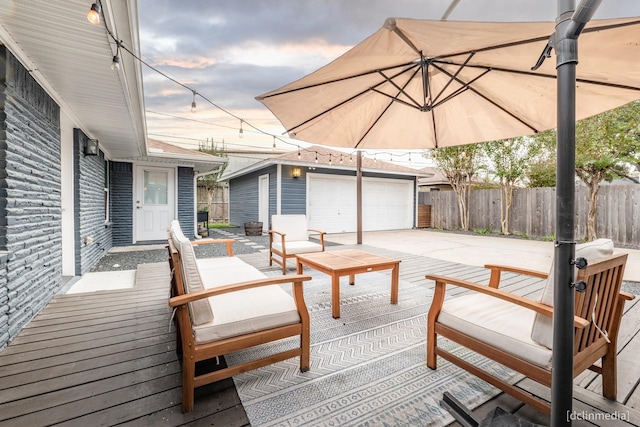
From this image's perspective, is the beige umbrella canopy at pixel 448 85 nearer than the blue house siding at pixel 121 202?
Yes

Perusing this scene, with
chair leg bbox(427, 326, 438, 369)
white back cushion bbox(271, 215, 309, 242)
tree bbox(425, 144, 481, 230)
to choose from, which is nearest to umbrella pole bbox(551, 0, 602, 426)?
chair leg bbox(427, 326, 438, 369)

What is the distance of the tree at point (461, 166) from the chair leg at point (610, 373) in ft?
31.7

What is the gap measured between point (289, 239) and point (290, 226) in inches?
9.6

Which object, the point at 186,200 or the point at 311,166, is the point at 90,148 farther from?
the point at 311,166

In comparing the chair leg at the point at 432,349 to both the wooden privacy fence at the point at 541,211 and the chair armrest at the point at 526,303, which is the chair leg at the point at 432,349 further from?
the wooden privacy fence at the point at 541,211

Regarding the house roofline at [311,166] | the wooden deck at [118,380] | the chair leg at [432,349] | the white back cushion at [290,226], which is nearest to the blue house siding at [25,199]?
the wooden deck at [118,380]

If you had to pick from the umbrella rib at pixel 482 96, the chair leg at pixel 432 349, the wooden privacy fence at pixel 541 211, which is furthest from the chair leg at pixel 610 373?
the wooden privacy fence at pixel 541 211

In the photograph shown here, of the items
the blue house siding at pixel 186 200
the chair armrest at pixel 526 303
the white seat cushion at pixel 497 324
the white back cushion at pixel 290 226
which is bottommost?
the white seat cushion at pixel 497 324

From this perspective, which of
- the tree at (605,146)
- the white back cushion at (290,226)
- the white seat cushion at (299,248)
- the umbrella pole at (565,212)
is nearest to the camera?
the umbrella pole at (565,212)

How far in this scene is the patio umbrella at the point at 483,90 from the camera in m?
1.01

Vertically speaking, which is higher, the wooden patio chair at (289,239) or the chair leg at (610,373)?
the wooden patio chair at (289,239)

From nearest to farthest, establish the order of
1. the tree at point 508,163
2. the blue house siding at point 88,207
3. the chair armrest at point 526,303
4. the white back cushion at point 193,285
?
the chair armrest at point 526,303 → the white back cushion at point 193,285 → the blue house siding at point 88,207 → the tree at point 508,163

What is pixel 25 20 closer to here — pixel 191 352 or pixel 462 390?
pixel 191 352

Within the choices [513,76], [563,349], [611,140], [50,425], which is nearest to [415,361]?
[563,349]
